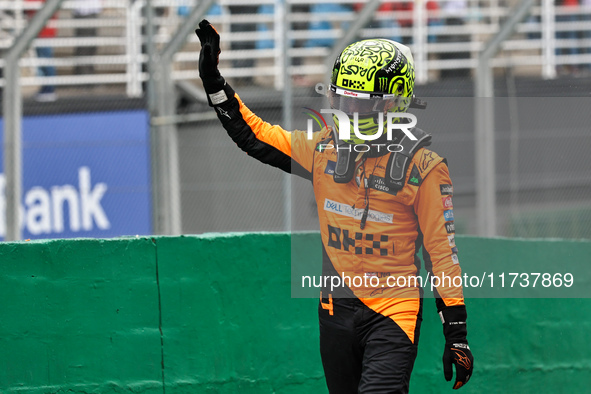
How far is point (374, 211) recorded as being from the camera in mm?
3586

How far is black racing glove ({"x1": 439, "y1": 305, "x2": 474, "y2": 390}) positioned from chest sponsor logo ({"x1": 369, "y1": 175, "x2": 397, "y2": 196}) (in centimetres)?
55

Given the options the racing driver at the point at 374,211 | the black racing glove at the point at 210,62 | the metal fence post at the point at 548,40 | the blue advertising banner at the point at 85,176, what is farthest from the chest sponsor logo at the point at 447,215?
the metal fence post at the point at 548,40

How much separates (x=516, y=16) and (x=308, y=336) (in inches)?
152

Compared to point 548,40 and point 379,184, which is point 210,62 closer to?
point 379,184

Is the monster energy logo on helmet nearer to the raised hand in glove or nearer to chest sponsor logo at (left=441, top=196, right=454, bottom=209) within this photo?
Answer: chest sponsor logo at (left=441, top=196, right=454, bottom=209)

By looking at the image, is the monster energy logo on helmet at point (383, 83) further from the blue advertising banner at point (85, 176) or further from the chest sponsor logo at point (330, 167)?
the blue advertising banner at point (85, 176)

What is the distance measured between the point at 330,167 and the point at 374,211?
0.91ft

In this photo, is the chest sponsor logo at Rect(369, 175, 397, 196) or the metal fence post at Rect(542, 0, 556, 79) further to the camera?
A: the metal fence post at Rect(542, 0, 556, 79)

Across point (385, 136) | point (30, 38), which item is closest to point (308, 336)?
point (385, 136)

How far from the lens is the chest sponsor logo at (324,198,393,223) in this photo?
3588 millimetres

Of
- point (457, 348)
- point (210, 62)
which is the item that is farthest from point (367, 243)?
point (210, 62)

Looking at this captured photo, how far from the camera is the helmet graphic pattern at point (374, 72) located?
3525 millimetres

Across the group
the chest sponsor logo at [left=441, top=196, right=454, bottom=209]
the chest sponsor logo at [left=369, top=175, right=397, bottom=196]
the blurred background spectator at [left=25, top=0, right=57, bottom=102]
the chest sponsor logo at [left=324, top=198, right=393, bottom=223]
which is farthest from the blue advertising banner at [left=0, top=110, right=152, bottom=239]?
the chest sponsor logo at [left=441, top=196, right=454, bottom=209]

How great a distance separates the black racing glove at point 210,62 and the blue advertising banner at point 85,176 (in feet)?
15.9
